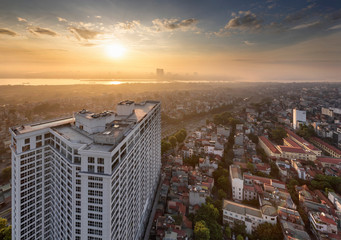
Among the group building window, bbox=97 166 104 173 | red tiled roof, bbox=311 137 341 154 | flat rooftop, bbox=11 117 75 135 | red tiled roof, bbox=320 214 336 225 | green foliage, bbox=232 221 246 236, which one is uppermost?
flat rooftop, bbox=11 117 75 135

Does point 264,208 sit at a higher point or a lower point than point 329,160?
lower

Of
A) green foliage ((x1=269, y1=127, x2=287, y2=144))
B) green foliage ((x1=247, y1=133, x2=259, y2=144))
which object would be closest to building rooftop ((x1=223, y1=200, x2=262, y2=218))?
green foliage ((x1=247, y1=133, x2=259, y2=144))

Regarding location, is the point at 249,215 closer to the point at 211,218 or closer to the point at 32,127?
the point at 211,218

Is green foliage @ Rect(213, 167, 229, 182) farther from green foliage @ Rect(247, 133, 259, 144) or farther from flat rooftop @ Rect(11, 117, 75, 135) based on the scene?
flat rooftop @ Rect(11, 117, 75, 135)

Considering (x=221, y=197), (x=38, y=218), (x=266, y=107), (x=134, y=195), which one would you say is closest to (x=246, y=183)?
(x=221, y=197)

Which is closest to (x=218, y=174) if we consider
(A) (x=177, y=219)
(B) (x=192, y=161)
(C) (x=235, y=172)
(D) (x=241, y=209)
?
(C) (x=235, y=172)

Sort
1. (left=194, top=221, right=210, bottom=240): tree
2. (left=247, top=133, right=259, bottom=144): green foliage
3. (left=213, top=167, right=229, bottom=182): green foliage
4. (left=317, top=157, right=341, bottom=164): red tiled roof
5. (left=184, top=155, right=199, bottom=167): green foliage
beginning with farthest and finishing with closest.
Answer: (left=247, top=133, right=259, bottom=144): green foliage → (left=184, top=155, right=199, bottom=167): green foliage → (left=317, top=157, right=341, bottom=164): red tiled roof → (left=213, top=167, right=229, bottom=182): green foliage → (left=194, top=221, right=210, bottom=240): tree

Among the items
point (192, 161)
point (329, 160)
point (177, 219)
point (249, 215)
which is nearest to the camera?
point (177, 219)
